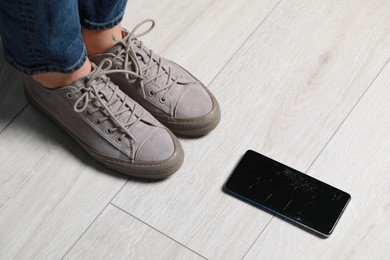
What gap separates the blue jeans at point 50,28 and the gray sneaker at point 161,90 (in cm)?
7

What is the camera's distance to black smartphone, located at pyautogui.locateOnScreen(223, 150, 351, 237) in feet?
3.79

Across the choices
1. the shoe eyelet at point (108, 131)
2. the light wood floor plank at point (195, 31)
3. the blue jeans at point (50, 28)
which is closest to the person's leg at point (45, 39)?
the blue jeans at point (50, 28)

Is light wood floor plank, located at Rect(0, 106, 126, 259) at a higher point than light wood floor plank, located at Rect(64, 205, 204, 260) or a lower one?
lower

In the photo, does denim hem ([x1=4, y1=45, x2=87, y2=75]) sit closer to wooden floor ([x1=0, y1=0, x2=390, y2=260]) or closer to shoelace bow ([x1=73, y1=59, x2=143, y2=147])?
shoelace bow ([x1=73, y1=59, x2=143, y2=147])

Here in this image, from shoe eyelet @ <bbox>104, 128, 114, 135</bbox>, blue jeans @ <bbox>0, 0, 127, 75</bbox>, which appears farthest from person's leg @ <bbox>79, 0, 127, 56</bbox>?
shoe eyelet @ <bbox>104, 128, 114, 135</bbox>

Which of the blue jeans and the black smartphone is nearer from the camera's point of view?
the blue jeans

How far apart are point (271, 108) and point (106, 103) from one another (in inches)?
13.1

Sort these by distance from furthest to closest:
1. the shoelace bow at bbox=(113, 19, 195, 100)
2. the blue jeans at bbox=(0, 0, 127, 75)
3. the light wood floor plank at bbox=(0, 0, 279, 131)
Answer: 1. the light wood floor plank at bbox=(0, 0, 279, 131)
2. the shoelace bow at bbox=(113, 19, 195, 100)
3. the blue jeans at bbox=(0, 0, 127, 75)

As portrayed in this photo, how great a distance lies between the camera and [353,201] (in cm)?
119

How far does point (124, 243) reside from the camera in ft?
3.73

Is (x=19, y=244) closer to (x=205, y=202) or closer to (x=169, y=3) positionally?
(x=205, y=202)

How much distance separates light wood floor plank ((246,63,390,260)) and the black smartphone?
19 millimetres

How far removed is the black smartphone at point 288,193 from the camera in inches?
45.5

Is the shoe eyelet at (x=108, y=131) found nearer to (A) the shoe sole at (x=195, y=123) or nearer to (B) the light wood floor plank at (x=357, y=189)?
(A) the shoe sole at (x=195, y=123)
